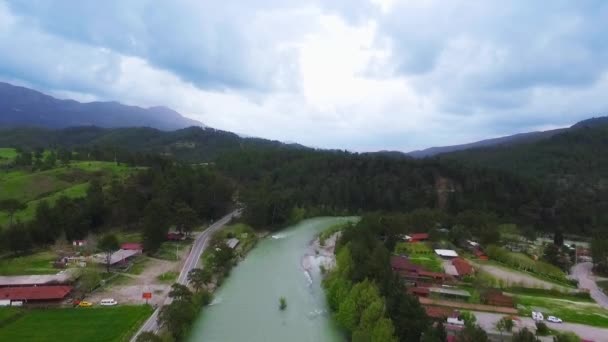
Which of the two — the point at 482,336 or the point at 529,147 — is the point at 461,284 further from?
the point at 529,147

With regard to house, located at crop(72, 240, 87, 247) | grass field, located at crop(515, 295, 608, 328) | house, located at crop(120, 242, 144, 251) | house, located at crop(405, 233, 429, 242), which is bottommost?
grass field, located at crop(515, 295, 608, 328)

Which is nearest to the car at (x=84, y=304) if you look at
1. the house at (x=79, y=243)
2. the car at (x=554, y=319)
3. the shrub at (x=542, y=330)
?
the house at (x=79, y=243)

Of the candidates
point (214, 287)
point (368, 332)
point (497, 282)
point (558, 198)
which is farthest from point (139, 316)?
point (558, 198)

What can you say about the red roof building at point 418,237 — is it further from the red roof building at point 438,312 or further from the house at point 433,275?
the red roof building at point 438,312

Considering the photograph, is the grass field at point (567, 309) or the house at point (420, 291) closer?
the grass field at point (567, 309)

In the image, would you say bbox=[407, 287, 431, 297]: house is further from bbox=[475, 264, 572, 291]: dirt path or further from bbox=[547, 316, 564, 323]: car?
bbox=[475, 264, 572, 291]: dirt path

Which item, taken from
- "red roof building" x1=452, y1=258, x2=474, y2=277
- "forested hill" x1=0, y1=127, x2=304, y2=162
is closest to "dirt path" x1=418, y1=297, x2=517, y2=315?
"red roof building" x1=452, y1=258, x2=474, y2=277
